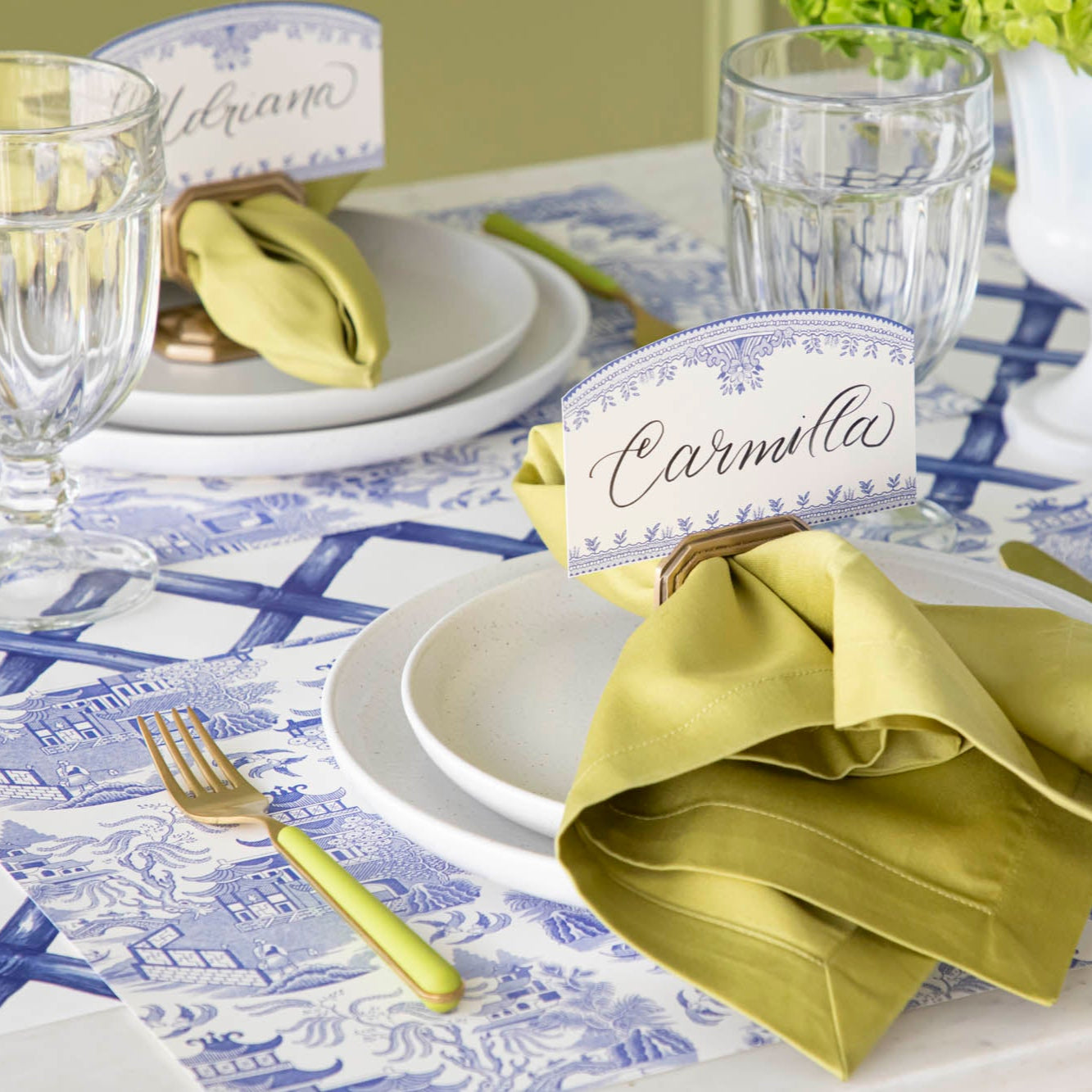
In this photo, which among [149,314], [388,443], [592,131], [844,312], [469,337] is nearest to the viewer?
[844,312]

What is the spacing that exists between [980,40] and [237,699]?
0.54 meters

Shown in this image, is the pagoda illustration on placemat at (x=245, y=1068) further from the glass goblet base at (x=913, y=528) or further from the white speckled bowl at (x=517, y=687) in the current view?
the glass goblet base at (x=913, y=528)

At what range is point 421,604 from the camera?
0.74 metres

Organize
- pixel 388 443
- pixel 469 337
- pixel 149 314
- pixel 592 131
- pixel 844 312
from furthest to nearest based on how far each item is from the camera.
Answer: pixel 592 131 → pixel 469 337 → pixel 388 443 → pixel 149 314 → pixel 844 312

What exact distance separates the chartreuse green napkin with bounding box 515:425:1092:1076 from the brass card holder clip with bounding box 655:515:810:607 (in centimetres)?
3

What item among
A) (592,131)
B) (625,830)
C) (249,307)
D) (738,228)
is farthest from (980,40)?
(592,131)

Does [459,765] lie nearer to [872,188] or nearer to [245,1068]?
[245,1068]

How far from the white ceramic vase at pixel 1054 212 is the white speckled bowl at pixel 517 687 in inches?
15.4

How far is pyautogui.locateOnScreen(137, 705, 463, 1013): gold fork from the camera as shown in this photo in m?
0.52

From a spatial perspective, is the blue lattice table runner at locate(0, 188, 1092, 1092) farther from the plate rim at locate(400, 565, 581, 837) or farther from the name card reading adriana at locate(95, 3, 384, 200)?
the name card reading adriana at locate(95, 3, 384, 200)

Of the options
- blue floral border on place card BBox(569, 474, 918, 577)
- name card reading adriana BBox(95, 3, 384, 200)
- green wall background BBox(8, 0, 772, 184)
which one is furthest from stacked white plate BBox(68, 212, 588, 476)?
green wall background BBox(8, 0, 772, 184)

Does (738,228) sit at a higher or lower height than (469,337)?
higher

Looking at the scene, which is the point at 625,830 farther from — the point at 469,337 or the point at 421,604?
the point at 469,337

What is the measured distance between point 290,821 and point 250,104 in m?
0.59
